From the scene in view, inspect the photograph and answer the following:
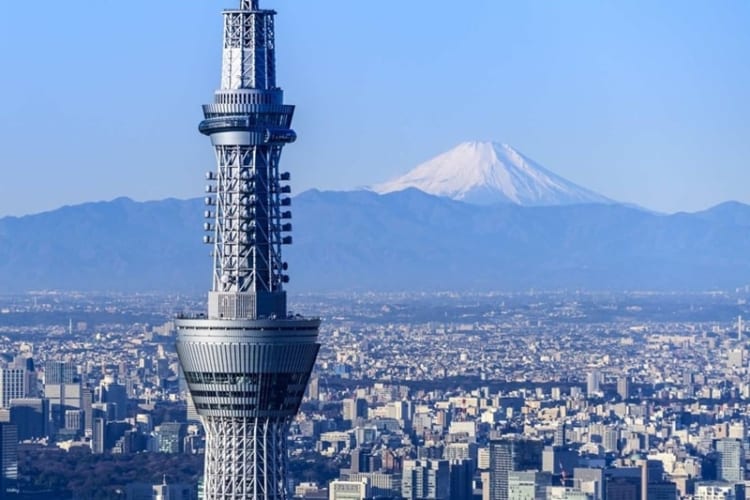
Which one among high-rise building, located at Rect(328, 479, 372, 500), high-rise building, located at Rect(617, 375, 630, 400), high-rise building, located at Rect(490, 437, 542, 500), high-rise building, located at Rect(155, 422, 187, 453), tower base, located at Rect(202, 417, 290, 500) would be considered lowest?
high-rise building, located at Rect(328, 479, 372, 500)

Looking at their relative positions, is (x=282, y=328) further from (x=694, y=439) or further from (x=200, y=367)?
(x=694, y=439)

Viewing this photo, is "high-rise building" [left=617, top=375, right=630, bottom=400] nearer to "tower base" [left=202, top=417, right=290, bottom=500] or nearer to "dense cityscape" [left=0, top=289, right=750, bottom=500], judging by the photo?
"dense cityscape" [left=0, top=289, right=750, bottom=500]

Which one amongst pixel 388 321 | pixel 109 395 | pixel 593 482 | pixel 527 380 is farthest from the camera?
pixel 388 321

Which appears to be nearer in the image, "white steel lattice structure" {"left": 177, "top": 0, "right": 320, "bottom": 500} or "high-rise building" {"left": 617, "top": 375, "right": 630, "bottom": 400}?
"white steel lattice structure" {"left": 177, "top": 0, "right": 320, "bottom": 500}

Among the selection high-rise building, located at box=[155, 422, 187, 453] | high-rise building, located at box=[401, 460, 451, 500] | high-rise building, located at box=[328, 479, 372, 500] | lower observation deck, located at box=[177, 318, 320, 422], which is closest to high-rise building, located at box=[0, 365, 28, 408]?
high-rise building, located at box=[155, 422, 187, 453]

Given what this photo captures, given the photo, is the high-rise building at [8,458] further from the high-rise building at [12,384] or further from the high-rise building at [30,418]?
the high-rise building at [12,384]

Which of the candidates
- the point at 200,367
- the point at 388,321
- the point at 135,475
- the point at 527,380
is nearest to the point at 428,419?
the point at 527,380
